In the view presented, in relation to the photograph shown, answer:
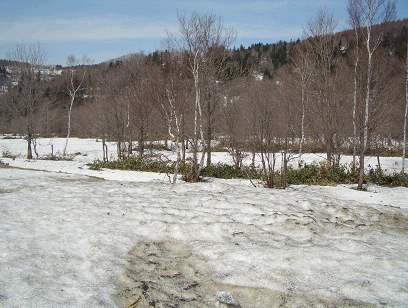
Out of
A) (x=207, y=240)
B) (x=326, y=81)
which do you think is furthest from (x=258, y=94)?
(x=207, y=240)

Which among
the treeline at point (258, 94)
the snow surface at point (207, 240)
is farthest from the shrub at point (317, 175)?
the snow surface at point (207, 240)

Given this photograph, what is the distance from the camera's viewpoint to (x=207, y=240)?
5738 millimetres

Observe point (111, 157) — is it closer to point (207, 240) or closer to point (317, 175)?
point (317, 175)

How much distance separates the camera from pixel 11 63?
1026 inches

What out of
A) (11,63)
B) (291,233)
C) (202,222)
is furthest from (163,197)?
(11,63)

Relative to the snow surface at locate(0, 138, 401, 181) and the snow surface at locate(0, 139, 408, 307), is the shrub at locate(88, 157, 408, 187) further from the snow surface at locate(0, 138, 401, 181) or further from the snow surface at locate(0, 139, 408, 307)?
the snow surface at locate(0, 139, 408, 307)

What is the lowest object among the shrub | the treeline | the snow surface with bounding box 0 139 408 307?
the snow surface with bounding box 0 139 408 307

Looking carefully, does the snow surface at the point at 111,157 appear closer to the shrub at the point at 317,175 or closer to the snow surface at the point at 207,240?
the shrub at the point at 317,175

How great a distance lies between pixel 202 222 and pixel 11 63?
25038mm

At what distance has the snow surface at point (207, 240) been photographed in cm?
411

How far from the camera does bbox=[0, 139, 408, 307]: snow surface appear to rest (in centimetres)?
411

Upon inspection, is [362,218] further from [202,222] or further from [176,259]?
[176,259]

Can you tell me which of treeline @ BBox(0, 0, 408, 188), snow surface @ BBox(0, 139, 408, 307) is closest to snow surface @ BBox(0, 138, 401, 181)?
treeline @ BBox(0, 0, 408, 188)

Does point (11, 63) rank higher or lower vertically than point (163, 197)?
higher
